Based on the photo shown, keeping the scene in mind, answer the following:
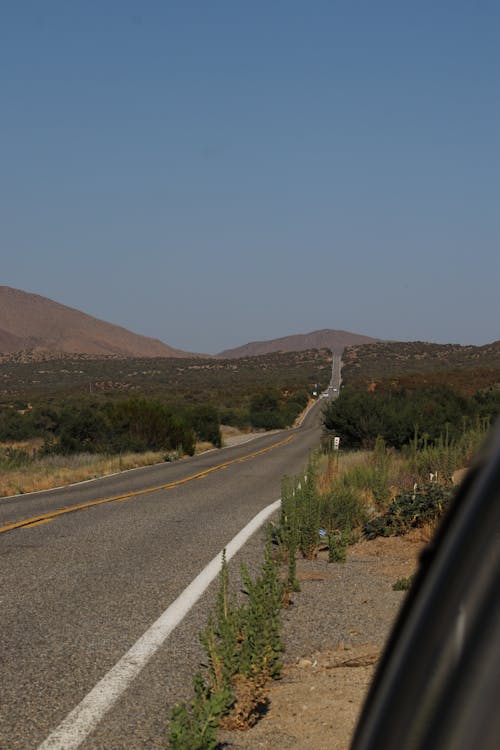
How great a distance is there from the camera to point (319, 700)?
17.4ft

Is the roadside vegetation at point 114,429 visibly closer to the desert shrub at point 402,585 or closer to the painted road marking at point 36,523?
the painted road marking at point 36,523

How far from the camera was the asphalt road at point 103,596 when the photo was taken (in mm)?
5238

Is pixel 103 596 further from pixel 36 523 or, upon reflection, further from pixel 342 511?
pixel 36 523

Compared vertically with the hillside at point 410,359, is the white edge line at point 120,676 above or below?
below

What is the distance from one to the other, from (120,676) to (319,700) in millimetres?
1311

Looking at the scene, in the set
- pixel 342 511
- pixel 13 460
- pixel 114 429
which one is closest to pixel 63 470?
pixel 13 460

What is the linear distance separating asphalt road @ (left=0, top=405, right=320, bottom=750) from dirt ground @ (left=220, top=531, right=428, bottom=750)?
1.78 ft

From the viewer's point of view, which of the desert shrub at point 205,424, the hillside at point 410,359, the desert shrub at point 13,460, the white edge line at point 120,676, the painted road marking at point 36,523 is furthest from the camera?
the hillside at point 410,359

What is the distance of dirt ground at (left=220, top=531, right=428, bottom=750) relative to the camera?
4.71 meters

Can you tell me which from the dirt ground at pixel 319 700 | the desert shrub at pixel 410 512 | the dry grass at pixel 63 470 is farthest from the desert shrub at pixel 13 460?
the dirt ground at pixel 319 700

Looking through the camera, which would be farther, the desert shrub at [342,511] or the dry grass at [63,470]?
the dry grass at [63,470]

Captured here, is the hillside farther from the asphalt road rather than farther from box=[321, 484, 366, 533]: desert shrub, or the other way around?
box=[321, 484, 366, 533]: desert shrub

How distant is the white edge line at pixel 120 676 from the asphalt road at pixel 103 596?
0.19 feet

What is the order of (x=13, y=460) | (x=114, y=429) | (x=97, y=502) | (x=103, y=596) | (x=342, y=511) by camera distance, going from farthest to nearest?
1. (x=114, y=429)
2. (x=13, y=460)
3. (x=97, y=502)
4. (x=342, y=511)
5. (x=103, y=596)
